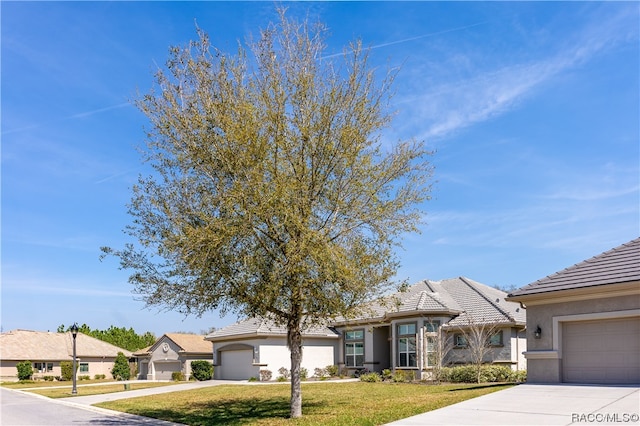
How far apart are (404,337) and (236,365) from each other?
42.7 ft

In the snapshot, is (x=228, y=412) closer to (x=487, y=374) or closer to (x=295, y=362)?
(x=295, y=362)

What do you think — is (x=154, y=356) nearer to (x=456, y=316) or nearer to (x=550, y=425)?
(x=456, y=316)

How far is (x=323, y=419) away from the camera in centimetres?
1600

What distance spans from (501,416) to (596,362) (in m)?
5.89

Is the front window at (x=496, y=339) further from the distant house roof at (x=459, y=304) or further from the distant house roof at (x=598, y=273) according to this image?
the distant house roof at (x=598, y=273)

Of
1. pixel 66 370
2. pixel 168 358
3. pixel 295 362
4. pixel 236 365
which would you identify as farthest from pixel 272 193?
pixel 66 370

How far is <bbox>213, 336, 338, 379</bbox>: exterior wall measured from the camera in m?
37.8

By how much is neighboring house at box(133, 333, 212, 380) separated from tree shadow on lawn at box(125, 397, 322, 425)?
24.6m

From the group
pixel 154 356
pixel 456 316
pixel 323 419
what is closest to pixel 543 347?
pixel 323 419

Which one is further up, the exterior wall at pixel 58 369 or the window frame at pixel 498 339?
the window frame at pixel 498 339

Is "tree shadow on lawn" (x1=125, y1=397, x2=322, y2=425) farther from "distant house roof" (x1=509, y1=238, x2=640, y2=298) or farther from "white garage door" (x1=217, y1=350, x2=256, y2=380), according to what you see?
"white garage door" (x1=217, y1=350, x2=256, y2=380)

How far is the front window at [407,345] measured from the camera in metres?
33.0

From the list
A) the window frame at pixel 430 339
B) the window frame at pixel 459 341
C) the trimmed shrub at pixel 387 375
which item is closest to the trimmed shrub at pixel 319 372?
the trimmed shrub at pixel 387 375

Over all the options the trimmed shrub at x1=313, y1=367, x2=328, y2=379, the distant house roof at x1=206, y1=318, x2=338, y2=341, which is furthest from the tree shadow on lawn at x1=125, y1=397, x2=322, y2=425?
the trimmed shrub at x1=313, y1=367, x2=328, y2=379
